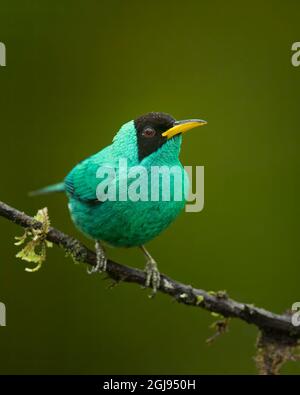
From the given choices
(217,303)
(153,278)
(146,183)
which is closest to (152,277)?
(153,278)

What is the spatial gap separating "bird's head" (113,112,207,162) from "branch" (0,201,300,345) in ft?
2.21

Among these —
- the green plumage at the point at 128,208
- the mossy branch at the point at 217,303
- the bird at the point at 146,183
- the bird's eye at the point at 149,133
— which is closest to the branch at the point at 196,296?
the mossy branch at the point at 217,303

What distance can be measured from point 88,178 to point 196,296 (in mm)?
1087

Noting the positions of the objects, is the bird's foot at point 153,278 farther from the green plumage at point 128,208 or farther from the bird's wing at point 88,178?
the bird's wing at point 88,178

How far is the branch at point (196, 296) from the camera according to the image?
3.46 meters

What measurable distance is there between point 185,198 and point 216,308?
0.73 meters

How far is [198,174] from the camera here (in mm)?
5203

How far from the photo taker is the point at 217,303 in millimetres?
3688

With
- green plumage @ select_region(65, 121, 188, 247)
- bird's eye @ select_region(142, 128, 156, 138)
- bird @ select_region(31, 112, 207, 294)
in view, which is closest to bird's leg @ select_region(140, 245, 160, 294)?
bird @ select_region(31, 112, 207, 294)

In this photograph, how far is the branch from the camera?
3459 mm

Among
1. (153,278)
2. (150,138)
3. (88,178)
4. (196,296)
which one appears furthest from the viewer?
(88,178)

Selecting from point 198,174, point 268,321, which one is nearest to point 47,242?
point 268,321

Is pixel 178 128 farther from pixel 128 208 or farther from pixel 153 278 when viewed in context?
pixel 153 278

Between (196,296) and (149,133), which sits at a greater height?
(149,133)
